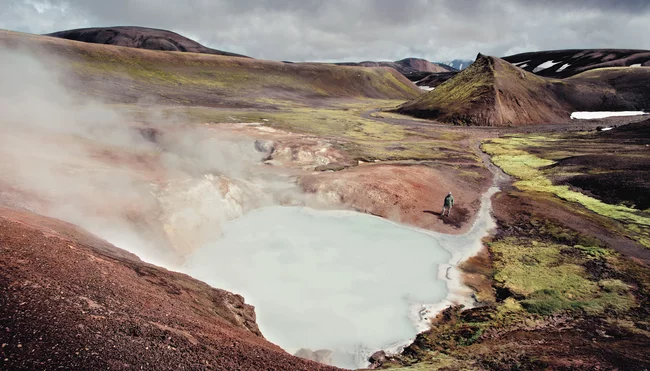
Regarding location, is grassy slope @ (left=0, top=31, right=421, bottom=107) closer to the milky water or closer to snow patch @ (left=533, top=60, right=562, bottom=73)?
snow patch @ (left=533, top=60, right=562, bottom=73)

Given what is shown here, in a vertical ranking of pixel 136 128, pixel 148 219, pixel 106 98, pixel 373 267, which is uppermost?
pixel 106 98

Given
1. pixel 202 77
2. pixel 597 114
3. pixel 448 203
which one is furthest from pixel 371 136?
pixel 202 77

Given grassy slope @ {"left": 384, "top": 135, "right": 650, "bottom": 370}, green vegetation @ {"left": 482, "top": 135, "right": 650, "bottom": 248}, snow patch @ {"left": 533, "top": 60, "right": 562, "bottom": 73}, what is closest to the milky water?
grassy slope @ {"left": 384, "top": 135, "right": 650, "bottom": 370}

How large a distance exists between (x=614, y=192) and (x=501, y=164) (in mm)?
17377

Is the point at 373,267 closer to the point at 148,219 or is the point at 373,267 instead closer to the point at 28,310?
the point at 148,219

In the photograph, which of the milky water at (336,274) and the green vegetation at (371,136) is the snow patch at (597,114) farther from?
the milky water at (336,274)

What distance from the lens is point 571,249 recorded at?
2552cm

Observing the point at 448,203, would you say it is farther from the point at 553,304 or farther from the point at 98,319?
the point at 98,319

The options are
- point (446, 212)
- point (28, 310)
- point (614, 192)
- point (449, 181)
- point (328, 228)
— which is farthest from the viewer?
point (449, 181)

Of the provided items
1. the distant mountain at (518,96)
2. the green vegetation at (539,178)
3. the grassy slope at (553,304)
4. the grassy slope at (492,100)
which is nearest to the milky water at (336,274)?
the grassy slope at (553,304)

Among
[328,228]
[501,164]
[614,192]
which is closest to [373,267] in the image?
[328,228]

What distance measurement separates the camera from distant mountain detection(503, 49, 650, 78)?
504ft

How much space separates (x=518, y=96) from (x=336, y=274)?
9816 cm

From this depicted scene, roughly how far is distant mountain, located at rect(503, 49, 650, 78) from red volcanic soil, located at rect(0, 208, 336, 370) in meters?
184
